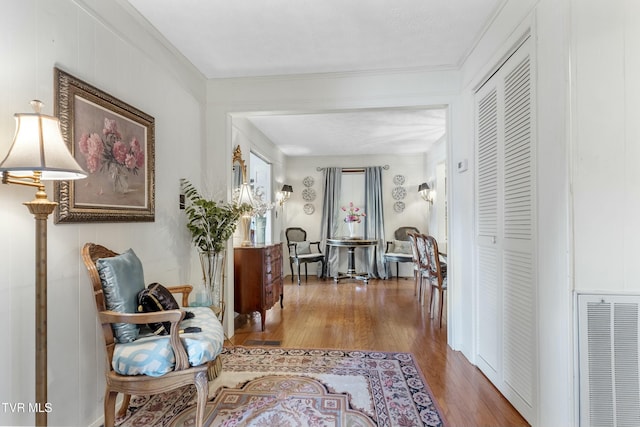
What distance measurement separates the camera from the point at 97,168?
5.89ft

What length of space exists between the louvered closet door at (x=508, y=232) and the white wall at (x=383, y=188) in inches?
160

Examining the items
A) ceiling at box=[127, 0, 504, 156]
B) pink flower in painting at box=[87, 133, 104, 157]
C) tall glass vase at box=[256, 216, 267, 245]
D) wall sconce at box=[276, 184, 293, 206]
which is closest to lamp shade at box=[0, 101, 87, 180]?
pink flower in painting at box=[87, 133, 104, 157]

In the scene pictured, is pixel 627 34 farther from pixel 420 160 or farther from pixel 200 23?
pixel 420 160

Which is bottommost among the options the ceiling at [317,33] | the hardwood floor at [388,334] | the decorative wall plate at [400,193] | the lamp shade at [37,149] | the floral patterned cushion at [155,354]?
the hardwood floor at [388,334]

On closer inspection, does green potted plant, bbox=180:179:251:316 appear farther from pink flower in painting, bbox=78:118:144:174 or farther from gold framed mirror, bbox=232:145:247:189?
gold framed mirror, bbox=232:145:247:189

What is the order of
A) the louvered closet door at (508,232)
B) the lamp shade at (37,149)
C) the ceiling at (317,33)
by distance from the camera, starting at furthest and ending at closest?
1. the ceiling at (317,33)
2. the louvered closet door at (508,232)
3. the lamp shade at (37,149)

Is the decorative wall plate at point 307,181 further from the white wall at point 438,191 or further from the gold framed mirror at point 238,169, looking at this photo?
the gold framed mirror at point 238,169

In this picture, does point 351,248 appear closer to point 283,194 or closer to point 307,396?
point 283,194

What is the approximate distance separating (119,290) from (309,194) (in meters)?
5.27

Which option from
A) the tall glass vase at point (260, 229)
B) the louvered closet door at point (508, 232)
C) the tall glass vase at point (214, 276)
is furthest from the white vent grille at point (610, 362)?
the tall glass vase at point (260, 229)

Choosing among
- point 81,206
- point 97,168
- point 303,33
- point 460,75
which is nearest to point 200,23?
point 303,33

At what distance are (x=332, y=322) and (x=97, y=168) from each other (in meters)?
2.77

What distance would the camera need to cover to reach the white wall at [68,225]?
134 centimetres

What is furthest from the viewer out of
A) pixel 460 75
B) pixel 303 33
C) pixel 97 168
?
pixel 460 75
